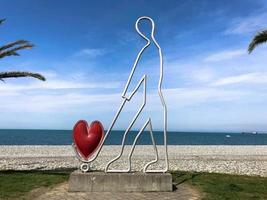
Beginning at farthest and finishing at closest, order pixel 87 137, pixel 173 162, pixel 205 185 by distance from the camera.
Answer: pixel 173 162 → pixel 205 185 → pixel 87 137

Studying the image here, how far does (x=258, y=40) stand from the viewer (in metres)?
18.3

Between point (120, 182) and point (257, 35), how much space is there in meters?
9.32

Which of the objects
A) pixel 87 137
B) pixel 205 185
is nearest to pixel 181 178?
pixel 205 185

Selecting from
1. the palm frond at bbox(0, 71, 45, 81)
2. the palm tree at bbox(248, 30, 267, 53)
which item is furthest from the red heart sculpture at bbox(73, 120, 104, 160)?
the palm tree at bbox(248, 30, 267, 53)

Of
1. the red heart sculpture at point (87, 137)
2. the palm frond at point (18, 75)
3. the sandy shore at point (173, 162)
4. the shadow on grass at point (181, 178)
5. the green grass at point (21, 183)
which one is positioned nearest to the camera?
the green grass at point (21, 183)

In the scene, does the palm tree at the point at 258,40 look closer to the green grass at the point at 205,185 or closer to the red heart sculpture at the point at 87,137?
the green grass at the point at 205,185

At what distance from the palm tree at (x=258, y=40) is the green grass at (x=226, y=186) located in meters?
5.69

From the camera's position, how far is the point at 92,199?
11414 mm

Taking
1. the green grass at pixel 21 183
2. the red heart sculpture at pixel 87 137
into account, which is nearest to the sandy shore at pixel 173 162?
the green grass at pixel 21 183

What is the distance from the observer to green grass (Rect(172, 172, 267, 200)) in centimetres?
1209

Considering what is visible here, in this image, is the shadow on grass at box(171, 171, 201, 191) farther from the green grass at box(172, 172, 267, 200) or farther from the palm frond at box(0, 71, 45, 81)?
the palm frond at box(0, 71, 45, 81)

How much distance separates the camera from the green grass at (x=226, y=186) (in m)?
12.1

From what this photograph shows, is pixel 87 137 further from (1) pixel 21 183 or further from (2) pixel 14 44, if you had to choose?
(2) pixel 14 44

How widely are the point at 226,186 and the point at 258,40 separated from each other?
7.36 meters
